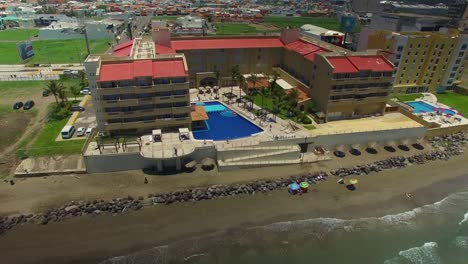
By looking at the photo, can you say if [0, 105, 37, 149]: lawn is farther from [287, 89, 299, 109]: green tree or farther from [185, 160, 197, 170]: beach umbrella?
[287, 89, 299, 109]: green tree

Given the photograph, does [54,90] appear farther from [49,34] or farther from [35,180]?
[49,34]

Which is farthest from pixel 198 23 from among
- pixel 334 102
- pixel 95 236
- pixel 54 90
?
pixel 95 236

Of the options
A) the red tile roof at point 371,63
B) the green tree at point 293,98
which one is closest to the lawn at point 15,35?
the green tree at point 293,98

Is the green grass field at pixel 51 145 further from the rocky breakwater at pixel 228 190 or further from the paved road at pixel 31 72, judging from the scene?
the paved road at pixel 31 72

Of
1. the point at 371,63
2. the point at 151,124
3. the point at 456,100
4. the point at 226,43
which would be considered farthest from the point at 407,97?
the point at 151,124

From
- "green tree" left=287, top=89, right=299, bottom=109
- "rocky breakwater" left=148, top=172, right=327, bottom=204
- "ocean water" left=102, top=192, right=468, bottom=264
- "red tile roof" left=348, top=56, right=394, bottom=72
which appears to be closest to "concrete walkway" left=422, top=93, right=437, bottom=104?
"red tile roof" left=348, top=56, right=394, bottom=72

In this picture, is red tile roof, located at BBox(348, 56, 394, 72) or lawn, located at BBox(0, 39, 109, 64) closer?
red tile roof, located at BBox(348, 56, 394, 72)
